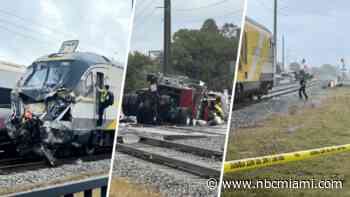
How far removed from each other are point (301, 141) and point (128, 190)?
112cm

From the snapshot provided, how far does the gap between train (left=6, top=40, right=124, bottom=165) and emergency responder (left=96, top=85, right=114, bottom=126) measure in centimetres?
2

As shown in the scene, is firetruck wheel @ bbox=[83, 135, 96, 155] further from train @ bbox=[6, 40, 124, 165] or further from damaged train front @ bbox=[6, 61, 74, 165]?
damaged train front @ bbox=[6, 61, 74, 165]

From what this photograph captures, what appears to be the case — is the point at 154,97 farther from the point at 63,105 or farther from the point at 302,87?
the point at 302,87

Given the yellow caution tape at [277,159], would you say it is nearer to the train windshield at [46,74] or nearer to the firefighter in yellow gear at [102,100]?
the firefighter in yellow gear at [102,100]

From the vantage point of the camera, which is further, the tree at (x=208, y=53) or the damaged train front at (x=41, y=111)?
the damaged train front at (x=41, y=111)

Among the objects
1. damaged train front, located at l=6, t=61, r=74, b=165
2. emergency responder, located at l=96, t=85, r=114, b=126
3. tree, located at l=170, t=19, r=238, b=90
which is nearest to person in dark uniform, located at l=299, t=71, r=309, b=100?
tree, located at l=170, t=19, r=238, b=90

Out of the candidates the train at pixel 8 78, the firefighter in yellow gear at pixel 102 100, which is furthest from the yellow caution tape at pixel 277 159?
the train at pixel 8 78

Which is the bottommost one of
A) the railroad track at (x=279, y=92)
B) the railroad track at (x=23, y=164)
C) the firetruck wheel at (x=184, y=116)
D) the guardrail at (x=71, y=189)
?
the guardrail at (x=71, y=189)

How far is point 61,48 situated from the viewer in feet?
8.79

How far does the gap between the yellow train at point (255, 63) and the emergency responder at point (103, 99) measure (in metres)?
0.90

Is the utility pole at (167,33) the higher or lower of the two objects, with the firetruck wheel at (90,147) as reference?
higher

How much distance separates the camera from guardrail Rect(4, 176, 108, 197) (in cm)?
250

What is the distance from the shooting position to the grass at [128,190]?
2316 millimetres

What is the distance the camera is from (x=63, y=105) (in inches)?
104
